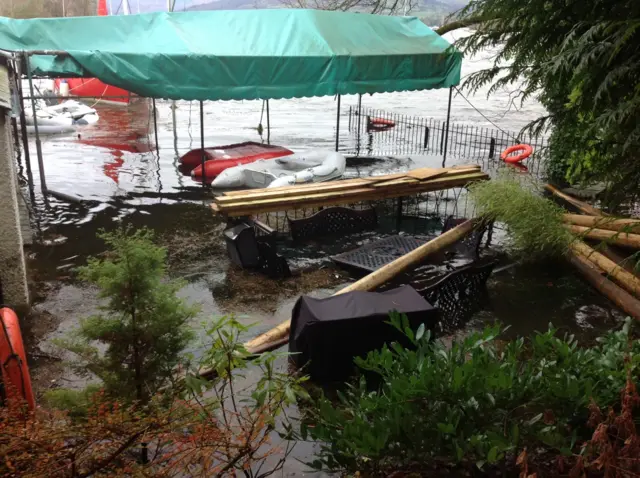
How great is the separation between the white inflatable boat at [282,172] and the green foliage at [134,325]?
9151mm

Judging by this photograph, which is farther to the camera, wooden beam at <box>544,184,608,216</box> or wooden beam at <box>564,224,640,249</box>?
wooden beam at <box>544,184,608,216</box>

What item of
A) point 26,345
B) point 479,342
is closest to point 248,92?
point 26,345

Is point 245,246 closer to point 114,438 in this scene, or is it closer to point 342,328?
point 342,328

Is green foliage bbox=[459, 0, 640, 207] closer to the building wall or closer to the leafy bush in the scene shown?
the leafy bush

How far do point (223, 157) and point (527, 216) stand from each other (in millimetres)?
9503

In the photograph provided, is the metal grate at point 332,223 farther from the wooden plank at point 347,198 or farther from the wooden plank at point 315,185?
the wooden plank at point 315,185

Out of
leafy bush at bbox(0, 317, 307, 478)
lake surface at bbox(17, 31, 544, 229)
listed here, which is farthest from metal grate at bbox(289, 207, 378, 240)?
leafy bush at bbox(0, 317, 307, 478)

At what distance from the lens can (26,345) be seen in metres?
6.93

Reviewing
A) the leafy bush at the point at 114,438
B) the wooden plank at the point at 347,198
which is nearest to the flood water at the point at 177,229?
the wooden plank at the point at 347,198

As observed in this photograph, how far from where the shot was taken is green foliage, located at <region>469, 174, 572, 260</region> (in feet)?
30.7

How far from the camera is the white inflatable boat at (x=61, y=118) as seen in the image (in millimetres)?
23056

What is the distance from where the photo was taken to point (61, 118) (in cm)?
2431

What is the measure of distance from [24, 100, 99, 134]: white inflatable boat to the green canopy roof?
936cm

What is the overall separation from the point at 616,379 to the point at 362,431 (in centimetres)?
165
